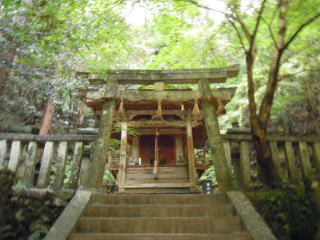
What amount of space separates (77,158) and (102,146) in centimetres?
64

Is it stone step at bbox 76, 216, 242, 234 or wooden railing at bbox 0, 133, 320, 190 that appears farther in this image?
wooden railing at bbox 0, 133, 320, 190

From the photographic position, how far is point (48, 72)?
10.4 metres

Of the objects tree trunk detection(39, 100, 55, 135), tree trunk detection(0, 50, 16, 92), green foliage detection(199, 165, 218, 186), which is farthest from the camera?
green foliage detection(199, 165, 218, 186)

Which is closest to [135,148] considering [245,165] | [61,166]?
[61,166]

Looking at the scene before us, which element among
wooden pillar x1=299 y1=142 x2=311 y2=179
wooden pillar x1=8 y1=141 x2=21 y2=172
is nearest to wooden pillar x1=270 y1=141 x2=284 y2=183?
wooden pillar x1=299 y1=142 x2=311 y2=179

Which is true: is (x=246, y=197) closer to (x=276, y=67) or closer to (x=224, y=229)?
(x=224, y=229)

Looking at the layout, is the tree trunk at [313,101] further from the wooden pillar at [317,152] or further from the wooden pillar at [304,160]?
the wooden pillar at [304,160]

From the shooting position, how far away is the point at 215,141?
5855 mm

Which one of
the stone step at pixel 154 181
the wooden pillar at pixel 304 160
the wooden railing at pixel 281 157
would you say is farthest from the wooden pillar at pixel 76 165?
the wooden pillar at pixel 304 160

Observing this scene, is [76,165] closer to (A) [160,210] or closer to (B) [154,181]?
(A) [160,210]

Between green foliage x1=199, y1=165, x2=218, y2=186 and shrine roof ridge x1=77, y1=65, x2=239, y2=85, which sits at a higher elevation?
shrine roof ridge x1=77, y1=65, x2=239, y2=85

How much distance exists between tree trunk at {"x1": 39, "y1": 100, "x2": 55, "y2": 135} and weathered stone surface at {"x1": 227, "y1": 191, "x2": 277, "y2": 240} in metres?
8.69

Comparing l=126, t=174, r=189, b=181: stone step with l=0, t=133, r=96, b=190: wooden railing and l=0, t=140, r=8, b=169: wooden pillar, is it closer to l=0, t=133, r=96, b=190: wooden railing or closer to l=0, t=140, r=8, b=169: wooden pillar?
l=0, t=133, r=96, b=190: wooden railing

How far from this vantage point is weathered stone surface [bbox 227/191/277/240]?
3691mm
